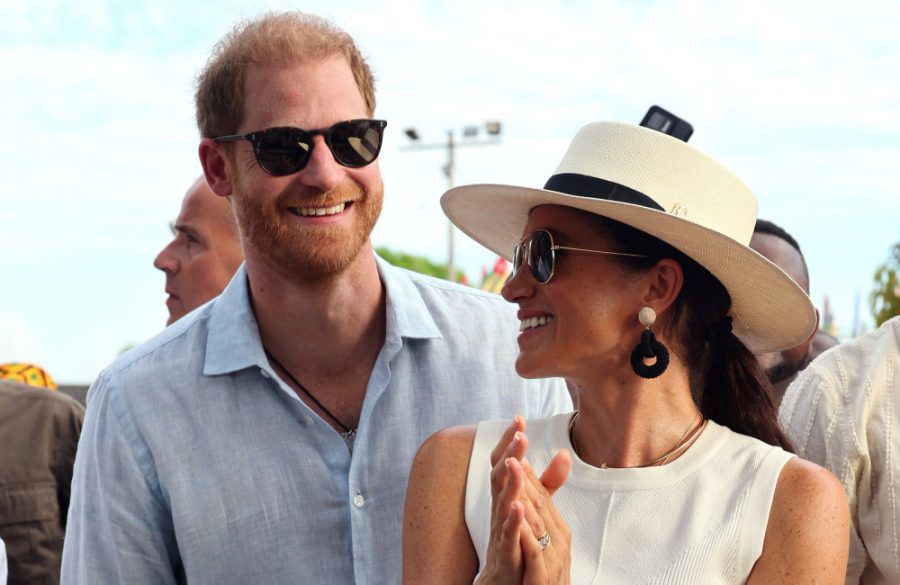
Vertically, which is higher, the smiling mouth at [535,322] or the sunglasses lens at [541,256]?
the sunglasses lens at [541,256]

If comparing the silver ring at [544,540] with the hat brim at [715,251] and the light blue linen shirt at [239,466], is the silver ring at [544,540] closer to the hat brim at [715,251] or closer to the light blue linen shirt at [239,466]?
the hat brim at [715,251]

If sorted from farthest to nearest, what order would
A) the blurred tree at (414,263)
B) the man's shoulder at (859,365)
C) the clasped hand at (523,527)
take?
the blurred tree at (414,263), the man's shoulder at (859,365), the clasped hand at (523,527)

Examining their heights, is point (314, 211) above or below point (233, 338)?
above

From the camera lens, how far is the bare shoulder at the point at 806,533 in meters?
2.80

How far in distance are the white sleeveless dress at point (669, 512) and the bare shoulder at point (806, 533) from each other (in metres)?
0.03

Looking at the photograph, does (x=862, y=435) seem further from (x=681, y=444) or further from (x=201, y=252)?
(x=201, y=252)

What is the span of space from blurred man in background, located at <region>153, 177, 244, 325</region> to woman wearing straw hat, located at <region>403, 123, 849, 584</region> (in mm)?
2881

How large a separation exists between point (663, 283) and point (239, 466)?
4.72ft

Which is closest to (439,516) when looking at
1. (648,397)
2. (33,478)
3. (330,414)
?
(648,397)

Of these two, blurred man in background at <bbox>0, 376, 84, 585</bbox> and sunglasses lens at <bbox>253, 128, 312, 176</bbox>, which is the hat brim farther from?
blurred man in background at <bbox>0, 376, 84, 585</bbox>

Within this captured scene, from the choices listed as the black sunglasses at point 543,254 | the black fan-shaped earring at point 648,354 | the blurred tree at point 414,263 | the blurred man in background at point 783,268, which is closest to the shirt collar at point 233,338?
the black sunglasses at point 543,254

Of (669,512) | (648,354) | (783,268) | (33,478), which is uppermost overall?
(648,354)

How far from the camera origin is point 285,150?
3.71 metres

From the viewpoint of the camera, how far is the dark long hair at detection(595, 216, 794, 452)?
3221mm
